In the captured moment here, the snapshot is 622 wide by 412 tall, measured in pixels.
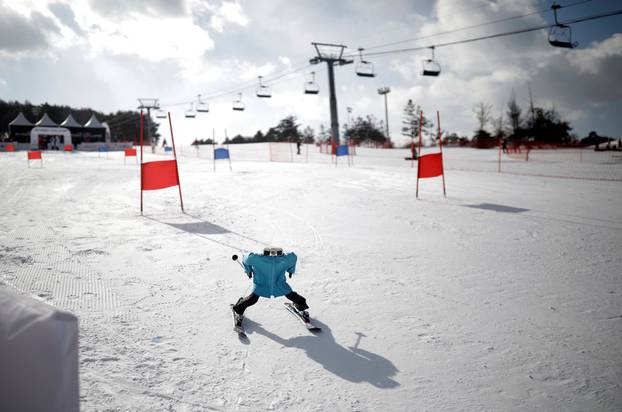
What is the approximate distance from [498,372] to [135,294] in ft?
13.0

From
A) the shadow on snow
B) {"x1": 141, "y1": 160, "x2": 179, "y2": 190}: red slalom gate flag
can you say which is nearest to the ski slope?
the shadow on snow

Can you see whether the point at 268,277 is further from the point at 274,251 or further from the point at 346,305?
the point at 346,305

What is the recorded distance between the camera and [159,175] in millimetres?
9117

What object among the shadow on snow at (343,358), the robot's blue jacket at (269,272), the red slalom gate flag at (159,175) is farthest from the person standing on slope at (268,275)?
the red slalom gate flag at (159,175)

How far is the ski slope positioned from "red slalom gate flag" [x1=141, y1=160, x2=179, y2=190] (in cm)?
74

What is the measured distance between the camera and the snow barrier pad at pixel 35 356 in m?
1.17

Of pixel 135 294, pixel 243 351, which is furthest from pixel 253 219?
pixel 243 351

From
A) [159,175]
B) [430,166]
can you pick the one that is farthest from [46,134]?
[430,166]

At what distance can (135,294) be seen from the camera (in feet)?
14.3

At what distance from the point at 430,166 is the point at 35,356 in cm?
1049

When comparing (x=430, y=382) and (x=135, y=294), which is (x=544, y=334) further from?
(x=135, y=294)

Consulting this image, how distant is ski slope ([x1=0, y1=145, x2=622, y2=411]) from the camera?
2.75m

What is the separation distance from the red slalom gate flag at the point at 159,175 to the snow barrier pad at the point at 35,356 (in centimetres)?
814

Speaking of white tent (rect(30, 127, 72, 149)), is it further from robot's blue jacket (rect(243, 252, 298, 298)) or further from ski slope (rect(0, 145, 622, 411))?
robot's blue jacket (rect(243, 252, 298, 298))
